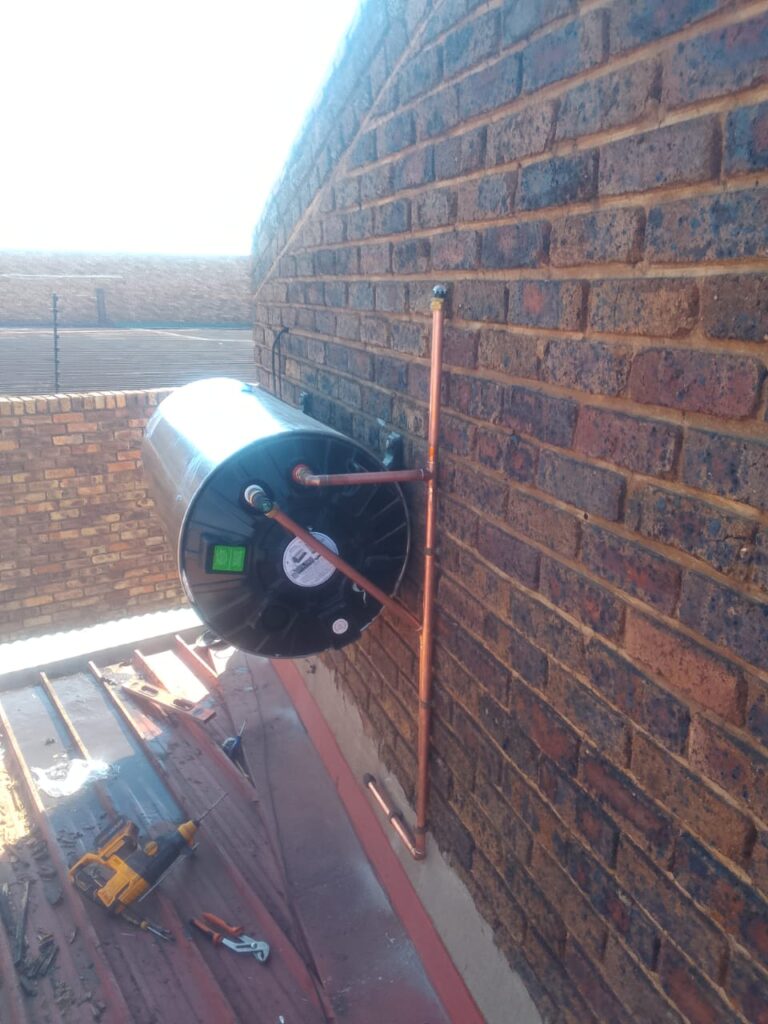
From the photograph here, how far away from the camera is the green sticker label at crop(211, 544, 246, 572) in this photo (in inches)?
84.5

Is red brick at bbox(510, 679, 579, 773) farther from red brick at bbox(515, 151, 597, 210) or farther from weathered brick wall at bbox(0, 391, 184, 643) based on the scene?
weathered brick wall at bbox(0, 391, 184, 643)

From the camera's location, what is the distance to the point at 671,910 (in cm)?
136

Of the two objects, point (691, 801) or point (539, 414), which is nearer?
point (691, 801)

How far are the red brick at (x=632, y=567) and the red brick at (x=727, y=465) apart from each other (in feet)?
0.57

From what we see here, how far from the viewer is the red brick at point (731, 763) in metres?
1.12

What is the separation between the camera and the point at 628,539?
137cm

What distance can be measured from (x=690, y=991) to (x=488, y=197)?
178cm

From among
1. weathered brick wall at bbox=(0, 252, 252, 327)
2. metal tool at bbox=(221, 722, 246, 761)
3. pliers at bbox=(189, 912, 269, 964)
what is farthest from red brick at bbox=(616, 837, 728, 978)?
weathered brick wall at bbox=(0, 252, 252, 327)

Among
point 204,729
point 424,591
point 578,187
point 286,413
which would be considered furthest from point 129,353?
point 578,187

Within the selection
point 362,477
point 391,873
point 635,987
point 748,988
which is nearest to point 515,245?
point 362,477

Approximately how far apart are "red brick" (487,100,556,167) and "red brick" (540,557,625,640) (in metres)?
0.93

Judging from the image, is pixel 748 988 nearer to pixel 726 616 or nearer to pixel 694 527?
pixel 726 616

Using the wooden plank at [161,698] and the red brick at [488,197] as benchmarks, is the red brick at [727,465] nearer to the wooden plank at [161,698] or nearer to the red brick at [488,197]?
the red brick at [488,197]

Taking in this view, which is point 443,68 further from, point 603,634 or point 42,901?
point 42,901
